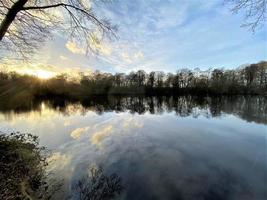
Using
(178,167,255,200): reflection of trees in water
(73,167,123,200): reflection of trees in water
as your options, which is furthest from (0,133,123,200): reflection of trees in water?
(178,167,255,200): reflection of trees in water

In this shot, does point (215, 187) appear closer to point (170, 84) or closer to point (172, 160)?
point (172, 160)

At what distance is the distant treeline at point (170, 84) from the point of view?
199 ft

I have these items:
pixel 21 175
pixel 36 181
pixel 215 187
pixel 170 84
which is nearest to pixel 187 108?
pixel 215 187

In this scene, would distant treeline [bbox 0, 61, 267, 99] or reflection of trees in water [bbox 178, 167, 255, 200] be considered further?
distant treeline [bbox 0, 61, 267, 99]

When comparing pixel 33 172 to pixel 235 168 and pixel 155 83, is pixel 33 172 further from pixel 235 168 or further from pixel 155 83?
pixel 155 83

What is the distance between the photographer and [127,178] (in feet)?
22.9

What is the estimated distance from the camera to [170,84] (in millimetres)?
75250

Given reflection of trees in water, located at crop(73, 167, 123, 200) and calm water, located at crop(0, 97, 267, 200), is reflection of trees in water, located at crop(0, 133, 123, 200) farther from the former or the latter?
calm water, located at crop(0, 97, 267, 200)

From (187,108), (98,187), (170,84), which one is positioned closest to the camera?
(98,187)

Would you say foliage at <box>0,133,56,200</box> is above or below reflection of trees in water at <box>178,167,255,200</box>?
above

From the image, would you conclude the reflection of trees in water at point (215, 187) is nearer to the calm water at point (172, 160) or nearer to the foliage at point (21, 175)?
the calm water at point (172, 160)


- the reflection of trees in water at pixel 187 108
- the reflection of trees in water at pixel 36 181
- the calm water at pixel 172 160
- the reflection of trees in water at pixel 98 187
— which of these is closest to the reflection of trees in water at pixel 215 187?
the calm water at pixel 172 160

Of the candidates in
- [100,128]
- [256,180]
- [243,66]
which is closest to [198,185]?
[256,180]

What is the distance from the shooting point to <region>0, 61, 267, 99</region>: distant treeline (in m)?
60.5
